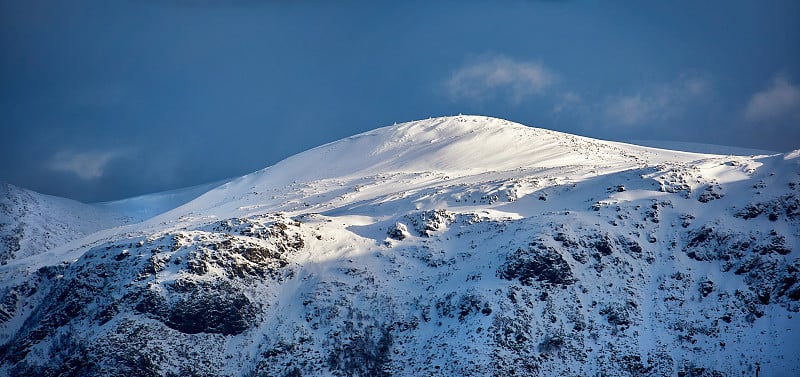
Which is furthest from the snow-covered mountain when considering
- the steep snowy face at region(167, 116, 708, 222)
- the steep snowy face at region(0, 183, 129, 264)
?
the steep snowy face at region(0, 183, 129, 264)

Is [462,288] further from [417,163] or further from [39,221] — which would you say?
[39,221]

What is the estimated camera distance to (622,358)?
7906 centimetres

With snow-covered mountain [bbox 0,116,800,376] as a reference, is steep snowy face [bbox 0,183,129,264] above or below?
above

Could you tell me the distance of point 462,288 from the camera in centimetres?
8756

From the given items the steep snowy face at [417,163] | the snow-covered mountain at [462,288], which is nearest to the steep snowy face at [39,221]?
the steep snowy face at [417,163]

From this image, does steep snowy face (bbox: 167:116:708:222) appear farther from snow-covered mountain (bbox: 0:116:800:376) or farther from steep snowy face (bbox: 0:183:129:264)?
steep snowy face (bbox: 0:183:129:264)

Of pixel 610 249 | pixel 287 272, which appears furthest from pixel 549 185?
pixel 287 272

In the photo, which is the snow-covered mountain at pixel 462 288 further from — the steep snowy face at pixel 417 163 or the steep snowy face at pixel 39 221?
the steep snowy face at pixel 39 221

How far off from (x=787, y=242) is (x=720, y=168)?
18912mm

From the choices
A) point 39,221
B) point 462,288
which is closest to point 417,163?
point 462,288

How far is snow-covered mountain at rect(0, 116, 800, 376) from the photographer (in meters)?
79.6

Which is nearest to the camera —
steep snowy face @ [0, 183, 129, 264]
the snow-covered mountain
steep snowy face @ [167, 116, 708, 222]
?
the snow-covered mountain

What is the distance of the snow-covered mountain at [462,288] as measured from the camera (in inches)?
3135

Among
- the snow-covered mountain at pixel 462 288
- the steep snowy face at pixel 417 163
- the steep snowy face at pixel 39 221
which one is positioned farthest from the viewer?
the steep snowy face at pixel 39 221
